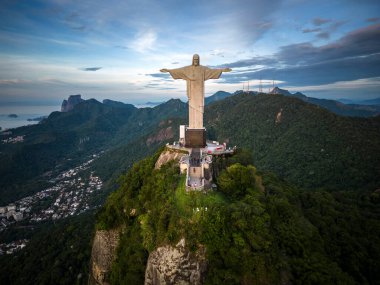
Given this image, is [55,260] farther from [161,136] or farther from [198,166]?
[161,136]

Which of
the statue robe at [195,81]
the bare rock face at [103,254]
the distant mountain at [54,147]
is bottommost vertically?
the distant mountain at [54,147]

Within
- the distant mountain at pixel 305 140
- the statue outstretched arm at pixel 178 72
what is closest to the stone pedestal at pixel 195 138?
the statue outstretched arm at pixel 178 72

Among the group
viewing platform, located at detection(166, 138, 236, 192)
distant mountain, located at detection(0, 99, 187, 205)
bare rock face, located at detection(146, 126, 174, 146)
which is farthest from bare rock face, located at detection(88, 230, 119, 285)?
distant mountain, located at detection(0, 99, 187, 205)

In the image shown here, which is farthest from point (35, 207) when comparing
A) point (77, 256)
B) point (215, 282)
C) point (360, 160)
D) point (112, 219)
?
point (360, 160)

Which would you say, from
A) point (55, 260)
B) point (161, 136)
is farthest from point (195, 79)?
point (161, 136)

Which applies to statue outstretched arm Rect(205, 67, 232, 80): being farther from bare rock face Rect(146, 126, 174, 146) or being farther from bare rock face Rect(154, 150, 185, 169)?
bare rock face Rect(146, 126, 174, 146)

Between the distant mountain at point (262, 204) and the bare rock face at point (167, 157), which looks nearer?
the distant mountain at point (262, 204)

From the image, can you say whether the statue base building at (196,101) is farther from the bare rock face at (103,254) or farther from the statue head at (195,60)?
→ the bare rock face at (103,254)
